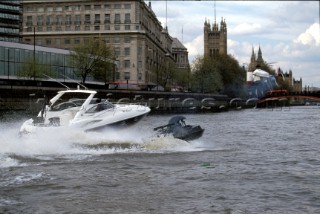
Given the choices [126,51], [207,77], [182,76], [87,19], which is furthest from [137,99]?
[207,77]

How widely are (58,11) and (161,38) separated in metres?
53.9

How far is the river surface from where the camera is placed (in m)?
15.5

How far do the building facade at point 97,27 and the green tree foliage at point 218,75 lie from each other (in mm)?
17396

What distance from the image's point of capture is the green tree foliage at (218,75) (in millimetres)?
154125

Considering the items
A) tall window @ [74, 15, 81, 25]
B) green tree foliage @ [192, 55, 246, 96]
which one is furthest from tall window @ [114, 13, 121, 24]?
green tree foliage @ [192, 55, 246, 96]

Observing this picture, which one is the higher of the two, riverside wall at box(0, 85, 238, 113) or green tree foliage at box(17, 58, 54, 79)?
green tree foliage at box(17, 58, 54, 79)

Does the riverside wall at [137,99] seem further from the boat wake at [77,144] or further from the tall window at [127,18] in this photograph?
the tall window at [127,18]

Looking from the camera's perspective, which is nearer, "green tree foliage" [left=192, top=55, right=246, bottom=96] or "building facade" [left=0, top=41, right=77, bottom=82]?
"building facade" [left=0, top=41, right=77, bottom=82]

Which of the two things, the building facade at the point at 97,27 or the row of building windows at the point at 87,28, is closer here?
the building facade at the point at 97,27

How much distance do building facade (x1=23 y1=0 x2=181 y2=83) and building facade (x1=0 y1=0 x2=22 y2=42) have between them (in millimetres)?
3870

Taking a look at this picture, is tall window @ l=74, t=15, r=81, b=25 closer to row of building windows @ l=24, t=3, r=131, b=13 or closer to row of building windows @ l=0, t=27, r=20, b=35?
row of building windows @ l=24, t=3, r=131, b=13

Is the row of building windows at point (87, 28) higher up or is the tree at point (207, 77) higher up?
the row of building windows at point (87, 28)

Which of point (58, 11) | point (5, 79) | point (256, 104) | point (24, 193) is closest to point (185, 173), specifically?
point (24, 193)

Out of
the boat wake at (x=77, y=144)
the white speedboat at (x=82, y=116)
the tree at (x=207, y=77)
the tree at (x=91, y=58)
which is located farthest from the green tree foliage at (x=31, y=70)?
the tree at (x=207, y=77)
